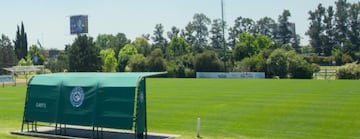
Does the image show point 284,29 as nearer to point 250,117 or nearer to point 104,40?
point 104,40

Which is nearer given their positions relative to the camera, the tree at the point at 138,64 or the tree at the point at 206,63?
the tree at the point at 206,63

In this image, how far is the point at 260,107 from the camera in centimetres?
2697

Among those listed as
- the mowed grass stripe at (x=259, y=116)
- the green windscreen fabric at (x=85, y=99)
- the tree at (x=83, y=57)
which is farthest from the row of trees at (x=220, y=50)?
the green windscreen fabric at (x=85, y=99)

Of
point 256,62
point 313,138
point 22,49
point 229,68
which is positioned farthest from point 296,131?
point 22,49

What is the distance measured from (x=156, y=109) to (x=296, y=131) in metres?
10.2

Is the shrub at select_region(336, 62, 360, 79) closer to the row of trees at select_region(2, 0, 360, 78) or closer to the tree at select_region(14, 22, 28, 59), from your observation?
the row of trees at select_region(2, 0, 360, 78)

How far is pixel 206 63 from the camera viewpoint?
81.8m

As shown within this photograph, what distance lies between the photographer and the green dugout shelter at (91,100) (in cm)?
1530

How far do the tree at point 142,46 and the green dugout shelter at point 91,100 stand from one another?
11303 centimetres

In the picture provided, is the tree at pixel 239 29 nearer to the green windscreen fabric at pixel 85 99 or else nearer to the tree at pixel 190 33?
the tree at pixel 190 33

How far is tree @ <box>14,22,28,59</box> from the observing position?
127375 millimetres

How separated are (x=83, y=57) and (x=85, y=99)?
7502cm

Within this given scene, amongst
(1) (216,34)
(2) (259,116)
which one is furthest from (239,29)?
(2) (259,116)

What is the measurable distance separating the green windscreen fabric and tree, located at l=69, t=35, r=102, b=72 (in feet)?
238
